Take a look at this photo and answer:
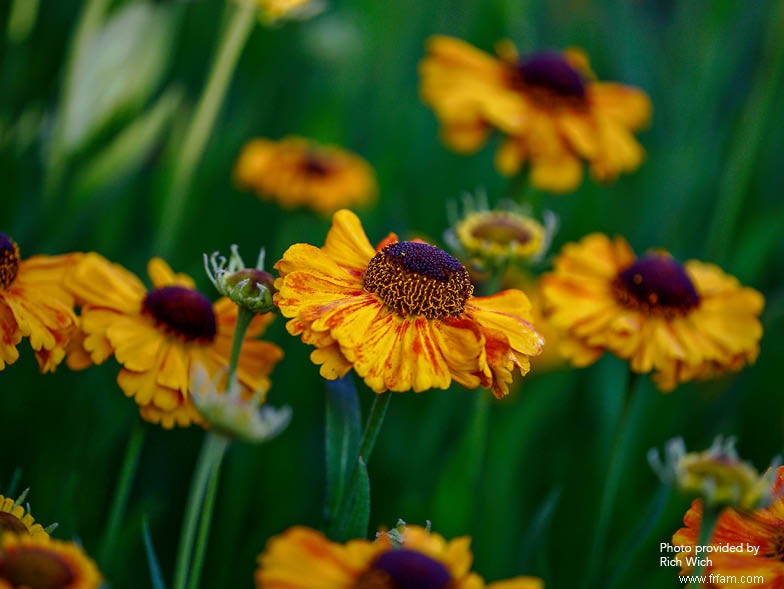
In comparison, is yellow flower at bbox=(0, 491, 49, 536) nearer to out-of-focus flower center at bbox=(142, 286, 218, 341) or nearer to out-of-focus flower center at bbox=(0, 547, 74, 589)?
out-of-focus flower center at bbox=(0, 547, 74, 589)

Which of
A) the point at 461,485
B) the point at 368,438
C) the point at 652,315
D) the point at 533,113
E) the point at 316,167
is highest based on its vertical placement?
the point at 533,113

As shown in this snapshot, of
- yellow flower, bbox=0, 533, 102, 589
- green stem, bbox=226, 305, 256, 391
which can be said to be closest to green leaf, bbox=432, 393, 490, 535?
green stem, bbox=226, 305, 256, 391

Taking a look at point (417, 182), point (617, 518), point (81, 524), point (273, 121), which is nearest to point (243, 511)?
point (81, 524)

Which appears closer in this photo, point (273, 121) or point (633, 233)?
point (633, 233)

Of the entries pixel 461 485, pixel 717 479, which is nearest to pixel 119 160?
pixel 461 485

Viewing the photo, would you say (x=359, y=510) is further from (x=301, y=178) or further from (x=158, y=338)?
(x=301, y=178)

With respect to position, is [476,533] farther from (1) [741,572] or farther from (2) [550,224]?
(1) [741,572]

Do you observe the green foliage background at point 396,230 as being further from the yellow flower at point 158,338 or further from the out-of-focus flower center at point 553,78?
the out-of-focus flower center at point 553,78
